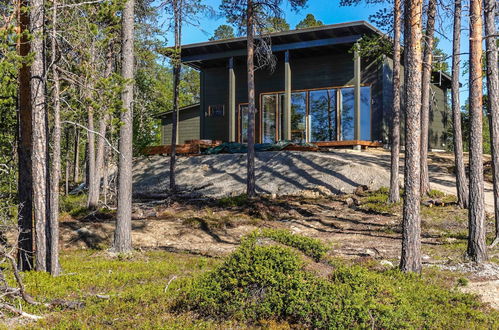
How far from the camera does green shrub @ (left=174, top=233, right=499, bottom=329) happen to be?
4625 mm

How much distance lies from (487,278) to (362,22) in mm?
13421

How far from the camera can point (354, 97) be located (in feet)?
64.8

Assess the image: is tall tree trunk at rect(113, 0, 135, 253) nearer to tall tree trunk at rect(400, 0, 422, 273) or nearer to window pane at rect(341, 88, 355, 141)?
tall tree trunk at rect(400, 0, 422, 273)

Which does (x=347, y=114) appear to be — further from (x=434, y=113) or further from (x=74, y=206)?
(x=74, y=206)

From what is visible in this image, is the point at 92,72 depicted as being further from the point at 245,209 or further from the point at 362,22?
the point at 362,22

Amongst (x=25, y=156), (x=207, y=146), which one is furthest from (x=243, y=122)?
(x=25, y=156)

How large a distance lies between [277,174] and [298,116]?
235 inches

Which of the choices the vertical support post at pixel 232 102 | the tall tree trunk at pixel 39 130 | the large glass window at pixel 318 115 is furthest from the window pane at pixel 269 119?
the tall tree trunk at pixel 39 130

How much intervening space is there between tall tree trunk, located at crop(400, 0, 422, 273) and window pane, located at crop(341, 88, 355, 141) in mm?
13201

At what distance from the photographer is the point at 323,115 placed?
21.2m

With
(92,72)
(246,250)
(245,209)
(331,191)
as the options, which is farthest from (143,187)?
(246,250)

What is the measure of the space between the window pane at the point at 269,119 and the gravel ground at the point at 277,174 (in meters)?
3.95

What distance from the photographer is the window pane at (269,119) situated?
22.5 metres

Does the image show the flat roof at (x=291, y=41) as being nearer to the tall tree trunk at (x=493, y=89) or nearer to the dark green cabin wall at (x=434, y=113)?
the dark green cabin wall at (x=434, y=113)
